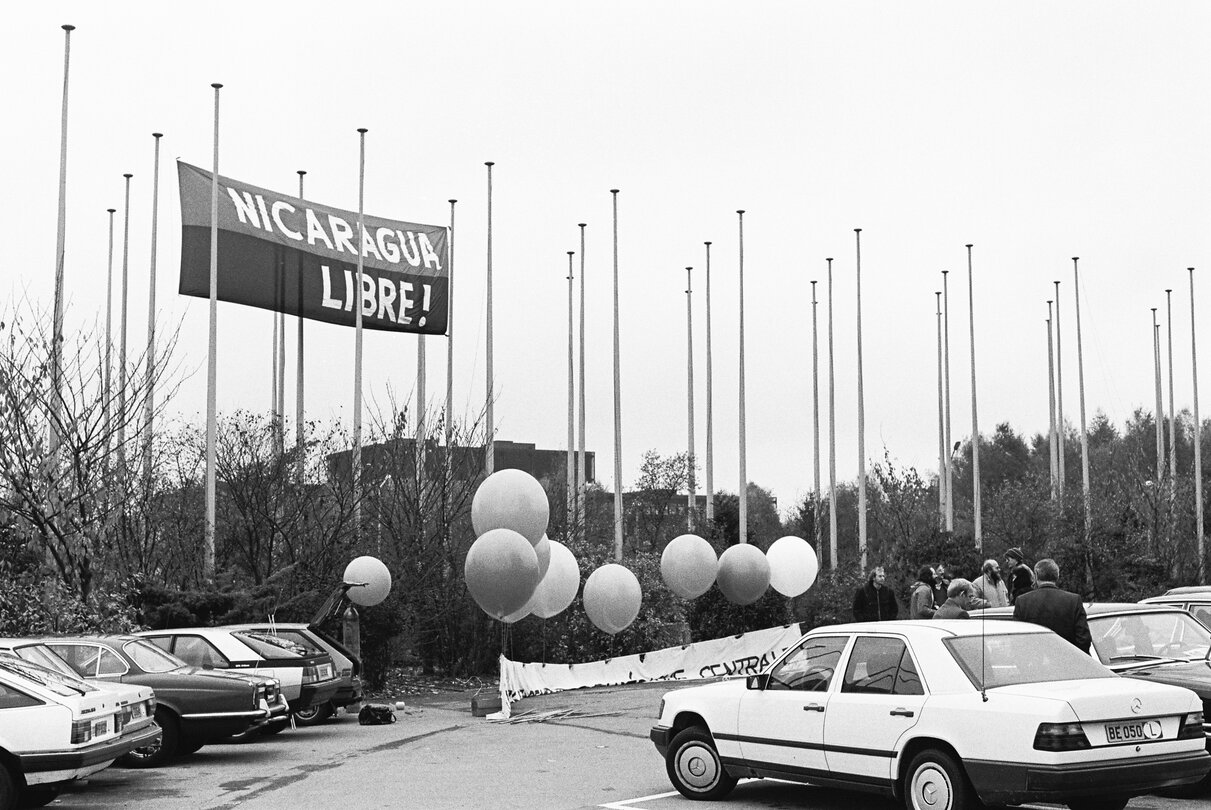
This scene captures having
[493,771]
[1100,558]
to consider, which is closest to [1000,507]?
[1100,558]

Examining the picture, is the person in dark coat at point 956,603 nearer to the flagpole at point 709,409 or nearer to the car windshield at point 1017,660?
the car windshield at point 1017,660

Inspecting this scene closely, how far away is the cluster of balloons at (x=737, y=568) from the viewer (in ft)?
84.6

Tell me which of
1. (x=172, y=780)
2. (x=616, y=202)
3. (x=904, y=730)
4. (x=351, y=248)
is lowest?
(x=172, y=780)

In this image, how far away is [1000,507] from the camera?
45.2 metres

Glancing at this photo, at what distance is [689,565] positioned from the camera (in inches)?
1013

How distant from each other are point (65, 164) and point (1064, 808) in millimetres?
20421

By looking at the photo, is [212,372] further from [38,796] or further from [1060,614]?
[1060,614]

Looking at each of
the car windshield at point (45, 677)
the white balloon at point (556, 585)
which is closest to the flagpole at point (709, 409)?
the white balloon at point (556, 585)

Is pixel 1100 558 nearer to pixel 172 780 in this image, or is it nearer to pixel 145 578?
pixel 145 578

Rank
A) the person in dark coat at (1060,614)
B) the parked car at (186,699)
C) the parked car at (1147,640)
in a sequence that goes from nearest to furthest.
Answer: the parked car at (1147,640) → the person in dark coat at (1060,614) → the parked car at (186,699)

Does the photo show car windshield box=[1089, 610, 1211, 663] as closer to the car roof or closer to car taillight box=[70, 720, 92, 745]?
the car roof

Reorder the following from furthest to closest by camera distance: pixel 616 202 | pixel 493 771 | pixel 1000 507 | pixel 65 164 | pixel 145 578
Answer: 1. pixel 1000 507
2. pixel 616 202
3. pixel 65 164
4. pixel 145 578
5. pixel 493 771

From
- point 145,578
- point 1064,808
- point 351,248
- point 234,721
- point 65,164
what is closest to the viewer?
point 1064,808

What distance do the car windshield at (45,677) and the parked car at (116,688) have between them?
0.19m
